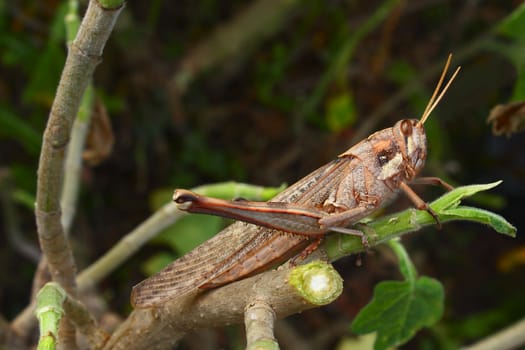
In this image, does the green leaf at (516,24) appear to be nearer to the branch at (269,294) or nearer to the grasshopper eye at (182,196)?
the branch at (269,294)

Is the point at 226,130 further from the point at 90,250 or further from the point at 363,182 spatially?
the point at 363,182

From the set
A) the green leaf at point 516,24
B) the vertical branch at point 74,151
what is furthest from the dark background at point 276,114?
the vertical branch at point 74,151

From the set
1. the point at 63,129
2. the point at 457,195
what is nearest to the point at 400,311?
the point at 457,195

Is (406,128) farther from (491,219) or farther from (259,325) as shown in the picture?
(259,325)

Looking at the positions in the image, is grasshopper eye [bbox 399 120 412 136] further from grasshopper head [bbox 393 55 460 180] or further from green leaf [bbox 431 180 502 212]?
green leaf [bbox 431 180 502 212]

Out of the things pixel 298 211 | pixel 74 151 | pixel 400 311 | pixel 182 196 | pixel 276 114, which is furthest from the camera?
pixel 276 114
